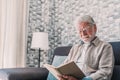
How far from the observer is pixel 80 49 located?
244 centimetres

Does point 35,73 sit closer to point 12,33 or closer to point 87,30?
point 87,30

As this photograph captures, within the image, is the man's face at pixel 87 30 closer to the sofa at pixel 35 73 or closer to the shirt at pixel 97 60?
the shirt at pixel 97 60

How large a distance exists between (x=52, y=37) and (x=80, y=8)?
80 centimetres

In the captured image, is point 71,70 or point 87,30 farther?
point 87,30

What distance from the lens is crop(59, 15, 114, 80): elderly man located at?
81.7 inches

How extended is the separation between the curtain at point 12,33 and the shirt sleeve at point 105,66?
1.79 metres

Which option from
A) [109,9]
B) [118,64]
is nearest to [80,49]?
[118,64]

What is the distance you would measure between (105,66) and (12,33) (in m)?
1.89

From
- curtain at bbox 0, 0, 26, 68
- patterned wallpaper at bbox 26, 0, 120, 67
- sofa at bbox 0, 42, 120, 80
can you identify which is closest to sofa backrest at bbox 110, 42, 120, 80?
sofa at bbox 0, 42, 120, 80

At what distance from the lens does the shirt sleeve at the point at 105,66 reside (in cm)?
207

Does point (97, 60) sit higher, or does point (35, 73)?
point (97, 60)

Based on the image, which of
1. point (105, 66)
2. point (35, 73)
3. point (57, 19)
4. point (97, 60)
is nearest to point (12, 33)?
point (57, 19)

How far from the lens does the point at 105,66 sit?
2.08 meters

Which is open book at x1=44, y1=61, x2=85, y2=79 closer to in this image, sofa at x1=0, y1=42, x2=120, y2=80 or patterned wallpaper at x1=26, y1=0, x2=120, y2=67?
sofa at x1=0, y1=42, x2=120, y2=80
